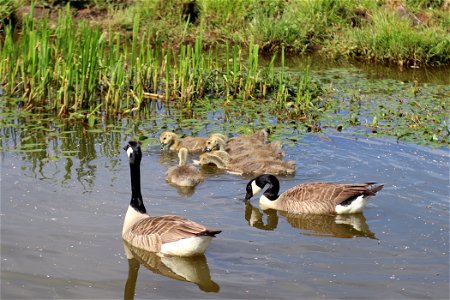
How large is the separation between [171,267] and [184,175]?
264 centimetres

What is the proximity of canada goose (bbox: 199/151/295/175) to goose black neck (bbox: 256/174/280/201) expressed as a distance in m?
0.80

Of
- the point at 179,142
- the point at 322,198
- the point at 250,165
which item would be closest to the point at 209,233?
the point at 322,198

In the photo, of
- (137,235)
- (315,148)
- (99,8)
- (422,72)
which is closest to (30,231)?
(137,235)

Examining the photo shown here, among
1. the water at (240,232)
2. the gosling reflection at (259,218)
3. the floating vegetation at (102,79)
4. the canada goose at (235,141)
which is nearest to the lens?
the water at (240,232)

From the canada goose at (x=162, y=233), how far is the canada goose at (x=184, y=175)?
64.7 inches

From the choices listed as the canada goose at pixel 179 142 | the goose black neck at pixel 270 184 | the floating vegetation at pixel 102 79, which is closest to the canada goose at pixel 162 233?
the goose black neck at pixel 270 184

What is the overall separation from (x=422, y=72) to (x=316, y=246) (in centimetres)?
1095

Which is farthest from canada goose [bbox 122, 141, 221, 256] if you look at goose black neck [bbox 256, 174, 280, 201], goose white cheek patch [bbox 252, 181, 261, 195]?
goose black neck [bbox 256, 174, 280, 201]

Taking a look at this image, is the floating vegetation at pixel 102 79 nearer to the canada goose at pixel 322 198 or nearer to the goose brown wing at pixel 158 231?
the canada goose at pixel 322 198

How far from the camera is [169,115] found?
15117 millimetres

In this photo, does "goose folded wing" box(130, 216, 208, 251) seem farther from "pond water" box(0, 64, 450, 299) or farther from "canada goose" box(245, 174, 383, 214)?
"canada goose" box(245, 174, 383, 214)

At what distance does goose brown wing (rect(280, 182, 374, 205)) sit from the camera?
10.9 meters

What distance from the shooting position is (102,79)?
50.4 feet

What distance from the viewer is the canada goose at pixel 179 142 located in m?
13.2
